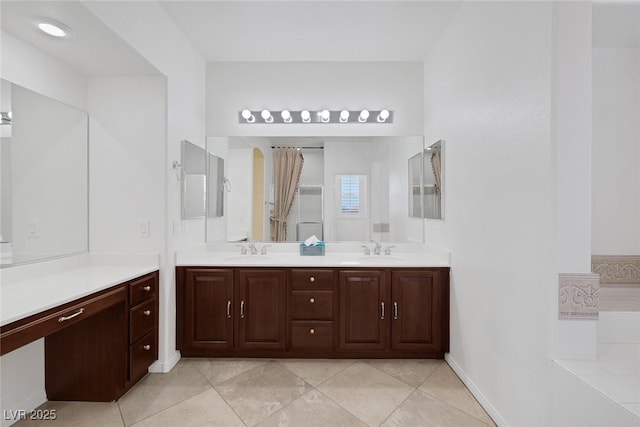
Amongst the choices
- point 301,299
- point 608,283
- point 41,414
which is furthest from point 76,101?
point 608,283

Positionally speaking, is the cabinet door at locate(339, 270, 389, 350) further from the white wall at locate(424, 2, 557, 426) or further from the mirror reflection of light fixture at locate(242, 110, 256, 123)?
the mirror reflection of light fixture at locate(242, 110, 256, 123)

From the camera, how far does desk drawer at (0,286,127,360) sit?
4.32 ft

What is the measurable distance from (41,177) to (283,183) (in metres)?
1.87

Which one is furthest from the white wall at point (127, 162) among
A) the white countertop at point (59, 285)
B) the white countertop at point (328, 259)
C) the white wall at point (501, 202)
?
the white wall at point (501, 202)

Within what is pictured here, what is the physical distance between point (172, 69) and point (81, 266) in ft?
5.45

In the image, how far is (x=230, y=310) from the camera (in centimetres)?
261

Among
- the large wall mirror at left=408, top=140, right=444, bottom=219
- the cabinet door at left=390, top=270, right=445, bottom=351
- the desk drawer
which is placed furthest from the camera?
the large wall mirror at left=408, top=140, right=444, bottom=219

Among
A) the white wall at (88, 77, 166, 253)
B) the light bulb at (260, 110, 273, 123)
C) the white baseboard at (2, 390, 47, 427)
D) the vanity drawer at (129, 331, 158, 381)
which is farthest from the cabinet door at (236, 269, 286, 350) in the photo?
the light bulb at (260, 110, 273, 123)

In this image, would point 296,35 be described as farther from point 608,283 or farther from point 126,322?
point 608,283

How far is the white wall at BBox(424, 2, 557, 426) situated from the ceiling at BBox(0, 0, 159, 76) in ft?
7.33

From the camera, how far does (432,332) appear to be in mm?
2586

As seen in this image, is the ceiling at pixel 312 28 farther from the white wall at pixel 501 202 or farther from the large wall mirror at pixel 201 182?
the large wall mirror at pixel 201 182

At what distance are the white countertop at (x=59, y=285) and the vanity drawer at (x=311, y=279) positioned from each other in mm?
1069

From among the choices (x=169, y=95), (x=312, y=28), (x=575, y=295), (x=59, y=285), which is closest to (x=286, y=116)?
(x=312, y=28)
